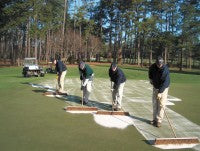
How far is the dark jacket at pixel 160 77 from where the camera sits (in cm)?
802

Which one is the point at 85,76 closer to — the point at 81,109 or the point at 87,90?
the point at 87,90

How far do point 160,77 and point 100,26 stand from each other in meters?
65.4

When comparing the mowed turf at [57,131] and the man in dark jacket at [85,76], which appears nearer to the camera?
the mowed turf at [57,131]

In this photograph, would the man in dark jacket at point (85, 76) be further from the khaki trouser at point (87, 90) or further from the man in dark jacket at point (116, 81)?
the man in dark jacket at point (116, 81)

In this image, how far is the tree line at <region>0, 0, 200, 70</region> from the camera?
49.2 meters

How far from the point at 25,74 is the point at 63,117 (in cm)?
1731

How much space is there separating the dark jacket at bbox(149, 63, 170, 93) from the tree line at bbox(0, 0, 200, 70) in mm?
39621

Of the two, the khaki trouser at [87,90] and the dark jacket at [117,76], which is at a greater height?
the dark jacket at [117,76]

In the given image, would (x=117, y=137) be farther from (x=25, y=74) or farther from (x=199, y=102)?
(x=25, y=74)

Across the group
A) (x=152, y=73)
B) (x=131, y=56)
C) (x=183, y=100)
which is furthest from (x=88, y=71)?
(x=131, y=56)

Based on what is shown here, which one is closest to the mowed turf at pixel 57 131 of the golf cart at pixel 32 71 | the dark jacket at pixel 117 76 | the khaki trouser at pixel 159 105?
the khaki trouser at pixel 159 105

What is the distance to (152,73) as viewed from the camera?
26.9 ft

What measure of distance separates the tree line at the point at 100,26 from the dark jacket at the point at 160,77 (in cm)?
3962

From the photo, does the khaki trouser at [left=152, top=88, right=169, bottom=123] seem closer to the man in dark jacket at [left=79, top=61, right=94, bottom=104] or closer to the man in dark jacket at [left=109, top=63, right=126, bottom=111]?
the man in dark jacket at [left=109, top=63, right=126, bottom=111]
